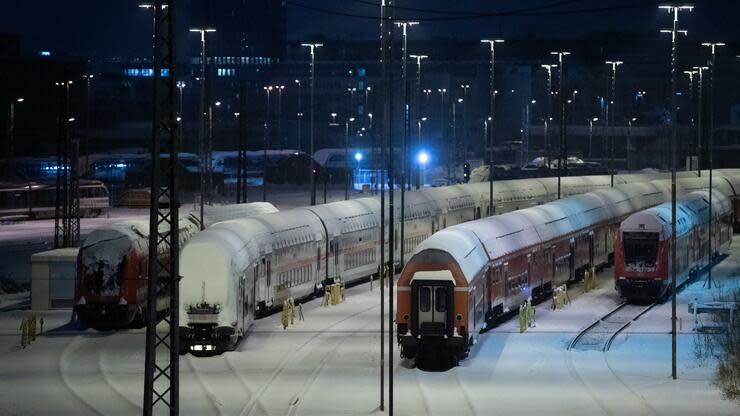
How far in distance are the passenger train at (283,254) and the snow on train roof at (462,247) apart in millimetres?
5730

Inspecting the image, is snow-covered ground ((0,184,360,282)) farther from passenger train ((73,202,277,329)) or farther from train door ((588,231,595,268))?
train door ((588,231,595,268))

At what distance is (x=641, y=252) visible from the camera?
5250cm

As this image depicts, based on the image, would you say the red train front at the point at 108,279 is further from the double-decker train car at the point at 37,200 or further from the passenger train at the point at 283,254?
the double-decker train car at the point at 37,200

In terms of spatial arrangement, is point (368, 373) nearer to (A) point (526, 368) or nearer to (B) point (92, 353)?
(A) point (526, 368)

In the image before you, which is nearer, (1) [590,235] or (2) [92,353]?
(2) [92,353]

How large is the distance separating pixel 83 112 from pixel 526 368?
15432cm

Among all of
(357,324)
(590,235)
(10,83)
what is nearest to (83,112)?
(10,83)

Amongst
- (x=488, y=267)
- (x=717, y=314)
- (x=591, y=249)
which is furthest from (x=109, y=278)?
(x=591, y=249)

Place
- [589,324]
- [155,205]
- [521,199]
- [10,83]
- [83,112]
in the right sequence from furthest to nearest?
[83,112] → [10,83] → [521,199] → [589,324] → [155,205]

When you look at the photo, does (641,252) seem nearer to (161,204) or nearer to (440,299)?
(440,299)

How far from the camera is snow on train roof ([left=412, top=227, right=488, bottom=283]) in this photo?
3894cm

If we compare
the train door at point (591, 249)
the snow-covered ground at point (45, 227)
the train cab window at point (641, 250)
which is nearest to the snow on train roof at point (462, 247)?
the train cab window at point (641, 250)

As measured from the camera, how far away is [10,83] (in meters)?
170

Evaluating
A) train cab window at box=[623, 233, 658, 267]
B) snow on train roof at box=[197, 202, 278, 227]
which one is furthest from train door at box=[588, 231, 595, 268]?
snow on train roof at box=[197, 202, 278, 227]
